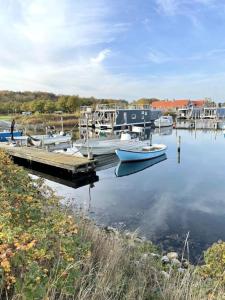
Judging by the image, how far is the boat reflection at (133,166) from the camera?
1897 centimetres

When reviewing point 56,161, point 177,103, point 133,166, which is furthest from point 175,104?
point 56,161

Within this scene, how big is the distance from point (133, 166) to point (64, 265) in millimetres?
17920

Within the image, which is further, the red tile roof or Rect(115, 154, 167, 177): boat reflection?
the red tile roof

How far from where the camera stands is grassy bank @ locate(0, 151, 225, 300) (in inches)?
94.5

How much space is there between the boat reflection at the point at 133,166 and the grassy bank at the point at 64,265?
1373 cm

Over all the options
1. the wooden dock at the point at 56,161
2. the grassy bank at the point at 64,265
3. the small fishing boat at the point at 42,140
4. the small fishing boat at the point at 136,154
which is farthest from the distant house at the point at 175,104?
the grassy bank at the point at 64,265

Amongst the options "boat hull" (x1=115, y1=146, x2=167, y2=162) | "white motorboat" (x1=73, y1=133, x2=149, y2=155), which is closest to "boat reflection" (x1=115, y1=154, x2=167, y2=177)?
"boat hull" (x1=115, y1=146, x2=167, y2=162)

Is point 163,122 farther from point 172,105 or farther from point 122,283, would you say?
point 122,283

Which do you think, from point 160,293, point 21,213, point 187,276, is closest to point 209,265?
point 187,276

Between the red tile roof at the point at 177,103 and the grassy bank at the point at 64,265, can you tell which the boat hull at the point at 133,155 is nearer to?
the grassy bank at the point at 64,265

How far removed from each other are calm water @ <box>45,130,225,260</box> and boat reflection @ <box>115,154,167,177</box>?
Result: 0.07 meters

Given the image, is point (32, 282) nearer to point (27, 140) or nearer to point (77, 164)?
point (77, 164)

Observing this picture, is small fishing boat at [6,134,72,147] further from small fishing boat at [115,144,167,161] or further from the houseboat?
the houseboat

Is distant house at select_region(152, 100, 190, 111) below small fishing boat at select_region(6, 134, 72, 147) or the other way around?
the other way around
